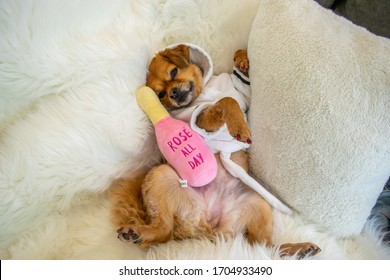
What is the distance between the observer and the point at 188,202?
35.5 inches

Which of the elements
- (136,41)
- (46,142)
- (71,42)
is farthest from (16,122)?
(136,41)

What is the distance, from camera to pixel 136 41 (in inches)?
37.6

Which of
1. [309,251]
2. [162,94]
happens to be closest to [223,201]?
[309,251]

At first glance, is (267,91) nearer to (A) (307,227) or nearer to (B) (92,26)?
(A) (307,227)

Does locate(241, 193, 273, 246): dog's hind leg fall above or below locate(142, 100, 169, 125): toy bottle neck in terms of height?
below

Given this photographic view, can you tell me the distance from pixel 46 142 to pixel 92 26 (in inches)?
12.7

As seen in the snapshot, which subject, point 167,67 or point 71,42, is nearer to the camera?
point 71,42

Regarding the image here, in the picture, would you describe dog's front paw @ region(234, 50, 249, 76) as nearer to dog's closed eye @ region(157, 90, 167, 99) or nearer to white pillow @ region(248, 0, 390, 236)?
white pillow @ region(248, 0, 390, 236)

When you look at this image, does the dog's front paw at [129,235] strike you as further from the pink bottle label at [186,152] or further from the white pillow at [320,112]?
the white pillow at [320,112]

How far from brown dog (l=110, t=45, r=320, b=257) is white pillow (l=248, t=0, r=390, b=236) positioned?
0.08 m

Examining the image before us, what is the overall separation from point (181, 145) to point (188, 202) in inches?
6.0

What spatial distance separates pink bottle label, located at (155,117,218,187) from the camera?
35.1 inches

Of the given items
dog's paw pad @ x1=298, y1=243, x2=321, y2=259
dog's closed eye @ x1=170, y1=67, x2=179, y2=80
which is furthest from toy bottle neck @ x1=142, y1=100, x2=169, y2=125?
dog's paw pad @ x1=298, y1=243, x2=321, y2=259

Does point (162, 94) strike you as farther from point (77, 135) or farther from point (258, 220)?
point (258, 220)
